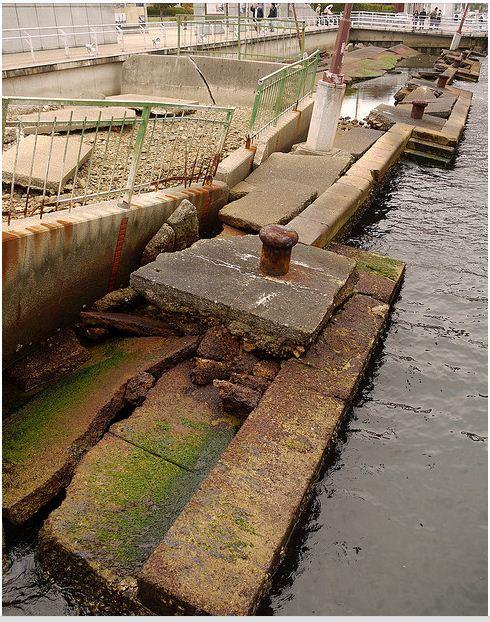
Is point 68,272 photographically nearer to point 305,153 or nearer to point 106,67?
point 305,153

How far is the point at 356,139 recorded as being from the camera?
1104 cm

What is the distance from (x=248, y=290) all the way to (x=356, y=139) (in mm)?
7679

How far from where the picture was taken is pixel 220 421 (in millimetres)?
3996

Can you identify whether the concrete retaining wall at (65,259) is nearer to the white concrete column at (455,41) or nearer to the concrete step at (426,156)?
the concrete step at (426,156)

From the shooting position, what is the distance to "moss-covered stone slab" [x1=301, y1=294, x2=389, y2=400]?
4246mm

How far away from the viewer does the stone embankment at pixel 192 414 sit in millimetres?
2857

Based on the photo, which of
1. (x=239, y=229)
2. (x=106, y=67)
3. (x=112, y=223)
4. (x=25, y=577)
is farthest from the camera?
(x=106, y=67)

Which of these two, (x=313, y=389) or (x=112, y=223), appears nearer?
(x=313, y=389)

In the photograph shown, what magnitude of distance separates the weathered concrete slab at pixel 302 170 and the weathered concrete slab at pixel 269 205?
30cm

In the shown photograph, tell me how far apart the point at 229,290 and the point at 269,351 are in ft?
2.27

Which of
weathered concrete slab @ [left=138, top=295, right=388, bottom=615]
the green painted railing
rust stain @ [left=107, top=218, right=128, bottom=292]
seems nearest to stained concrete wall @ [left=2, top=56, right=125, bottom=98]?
the green painted railing

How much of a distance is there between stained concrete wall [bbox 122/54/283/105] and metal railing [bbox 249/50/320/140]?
1547mm

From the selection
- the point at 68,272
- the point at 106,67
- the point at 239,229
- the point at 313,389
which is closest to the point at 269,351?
the point at 313,389

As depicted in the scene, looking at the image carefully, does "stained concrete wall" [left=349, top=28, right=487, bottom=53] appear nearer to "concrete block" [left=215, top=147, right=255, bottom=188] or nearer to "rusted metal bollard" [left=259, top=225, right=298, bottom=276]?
"concrete block" [left=215, top=147, right=255, bottom=188]
